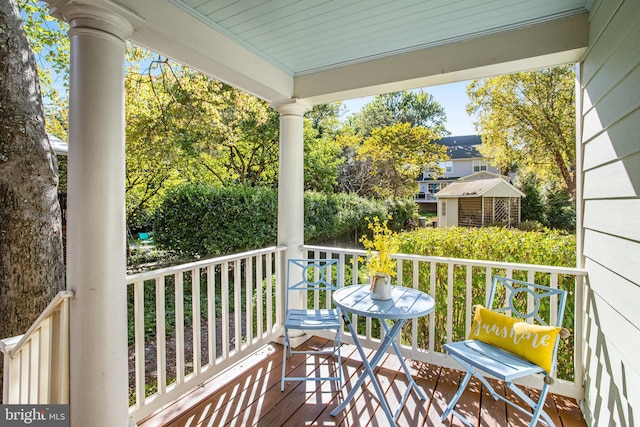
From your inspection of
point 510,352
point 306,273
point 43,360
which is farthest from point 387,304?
point 43,360

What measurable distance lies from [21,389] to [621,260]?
294 centimetres

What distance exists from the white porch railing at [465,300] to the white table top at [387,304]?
0.38m

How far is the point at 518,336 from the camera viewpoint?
1.96 metres

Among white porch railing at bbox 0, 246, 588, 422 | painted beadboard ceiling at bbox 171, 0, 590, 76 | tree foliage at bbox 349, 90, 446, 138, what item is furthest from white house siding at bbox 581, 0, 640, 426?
tree foliage at bbox 349, 90, 446, 138

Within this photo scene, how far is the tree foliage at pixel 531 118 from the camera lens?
629cm

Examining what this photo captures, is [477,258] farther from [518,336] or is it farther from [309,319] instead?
[309,319]

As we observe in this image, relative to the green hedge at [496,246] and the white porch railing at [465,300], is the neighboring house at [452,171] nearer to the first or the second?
the green hedge at [496,246]

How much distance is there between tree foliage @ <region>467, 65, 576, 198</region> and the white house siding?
510 centimetres

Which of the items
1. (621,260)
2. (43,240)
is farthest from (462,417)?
(43,240)

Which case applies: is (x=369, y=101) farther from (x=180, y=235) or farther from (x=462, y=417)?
(x=462, y=417)

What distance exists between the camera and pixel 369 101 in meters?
15.7

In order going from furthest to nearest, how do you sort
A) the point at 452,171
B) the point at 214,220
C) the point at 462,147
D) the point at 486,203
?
the point at 462,147, the point at 452,171, the point at 486,203, the point at 214,220

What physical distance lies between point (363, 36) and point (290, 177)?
1.41 metres

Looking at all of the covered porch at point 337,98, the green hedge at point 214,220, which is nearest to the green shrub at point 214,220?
the green hedge at point 214,220
